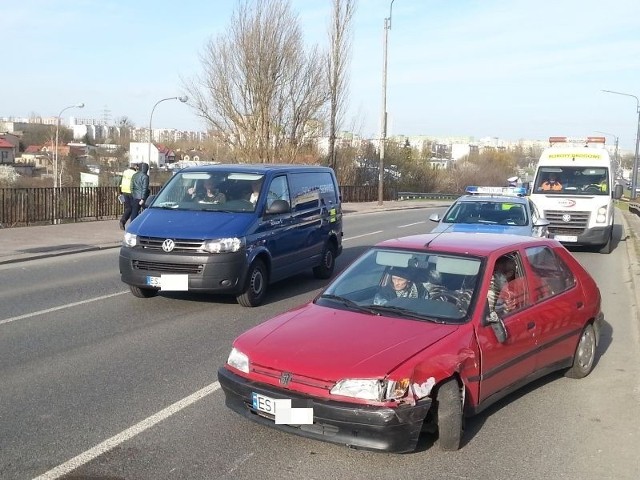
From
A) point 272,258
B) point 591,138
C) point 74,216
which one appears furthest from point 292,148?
point 272,258

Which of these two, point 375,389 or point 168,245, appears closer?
point 375,389

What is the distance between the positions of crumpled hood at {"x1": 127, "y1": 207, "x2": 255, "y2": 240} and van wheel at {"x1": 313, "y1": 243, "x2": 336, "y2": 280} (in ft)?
8.53

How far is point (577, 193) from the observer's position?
689 inches

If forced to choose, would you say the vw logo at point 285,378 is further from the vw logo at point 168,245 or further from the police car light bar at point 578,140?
the police car light bar at point 578,140

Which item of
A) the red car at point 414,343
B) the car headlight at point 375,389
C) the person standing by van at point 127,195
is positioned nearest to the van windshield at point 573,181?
the person standing by van at point 127,195

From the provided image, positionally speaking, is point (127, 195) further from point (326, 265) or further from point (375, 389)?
point (375, 389)

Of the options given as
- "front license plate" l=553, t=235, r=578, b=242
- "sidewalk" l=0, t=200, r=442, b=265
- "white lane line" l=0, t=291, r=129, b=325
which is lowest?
"white lane line" l=0, t=291, r=129, b=325

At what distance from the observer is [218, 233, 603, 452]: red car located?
4.15 m

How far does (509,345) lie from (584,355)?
5.62 feet

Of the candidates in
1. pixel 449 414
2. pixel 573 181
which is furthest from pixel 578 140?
pixel 449 414

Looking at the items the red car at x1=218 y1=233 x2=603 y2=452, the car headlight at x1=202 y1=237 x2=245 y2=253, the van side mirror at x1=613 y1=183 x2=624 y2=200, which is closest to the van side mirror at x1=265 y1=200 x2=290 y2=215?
the car headlight at x1=202 y1=237 x2=245 y2=253

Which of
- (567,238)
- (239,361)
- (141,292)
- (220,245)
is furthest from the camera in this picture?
(567,238)

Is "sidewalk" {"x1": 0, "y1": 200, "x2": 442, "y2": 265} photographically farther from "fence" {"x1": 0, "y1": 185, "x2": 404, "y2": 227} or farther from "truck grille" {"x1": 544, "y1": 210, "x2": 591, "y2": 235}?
"truck grille" {"x1": 544, "y1": 210, "x2": 591, "y2": 235}

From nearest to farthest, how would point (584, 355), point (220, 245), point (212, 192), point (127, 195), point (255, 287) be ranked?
point (584, 355)
point (220, 245)
point (255, 287)
point (212, 192)
point (127, 195)
